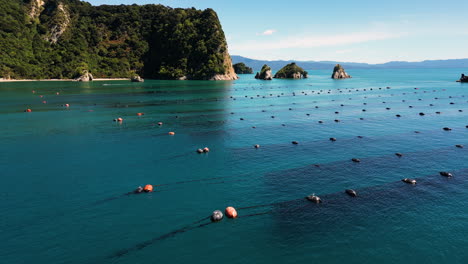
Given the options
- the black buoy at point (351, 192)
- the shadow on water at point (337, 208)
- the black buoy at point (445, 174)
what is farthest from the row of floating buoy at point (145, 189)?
the black buoy at point (445, 174)

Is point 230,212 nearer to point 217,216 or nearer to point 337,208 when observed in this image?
point 217,216

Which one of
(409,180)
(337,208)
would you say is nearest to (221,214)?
(337,208)

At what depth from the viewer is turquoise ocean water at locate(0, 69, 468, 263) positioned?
24672 mm

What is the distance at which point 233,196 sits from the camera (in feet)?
114

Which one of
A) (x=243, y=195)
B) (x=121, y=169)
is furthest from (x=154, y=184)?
(x=243, y=195)

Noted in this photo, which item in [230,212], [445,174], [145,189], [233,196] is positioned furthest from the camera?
[445,174]

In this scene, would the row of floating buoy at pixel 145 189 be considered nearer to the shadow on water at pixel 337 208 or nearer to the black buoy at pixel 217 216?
the shadow on water at pixel 337 208

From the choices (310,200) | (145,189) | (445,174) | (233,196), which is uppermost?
(445,174)

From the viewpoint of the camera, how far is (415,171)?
42062 mm

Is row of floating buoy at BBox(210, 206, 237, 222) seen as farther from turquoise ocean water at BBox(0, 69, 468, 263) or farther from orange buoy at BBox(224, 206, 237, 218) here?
turquoise ocean water at BBox(0, 69, 468, 263)

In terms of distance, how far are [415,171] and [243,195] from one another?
84.8 feet

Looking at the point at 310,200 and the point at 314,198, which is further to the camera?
the point at 310,200

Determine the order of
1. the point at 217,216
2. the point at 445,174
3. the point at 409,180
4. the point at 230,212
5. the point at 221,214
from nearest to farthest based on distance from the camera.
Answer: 1. the point at 217,216
2. the point at 221,214
3. the point at 230,212
4. the point at 409,180
5. the point at 445,174

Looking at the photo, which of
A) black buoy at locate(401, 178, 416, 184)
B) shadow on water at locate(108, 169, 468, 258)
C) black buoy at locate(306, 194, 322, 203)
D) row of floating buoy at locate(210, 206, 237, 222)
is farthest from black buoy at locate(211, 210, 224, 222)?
black buoy at locate(401, 178, 416, 184)
